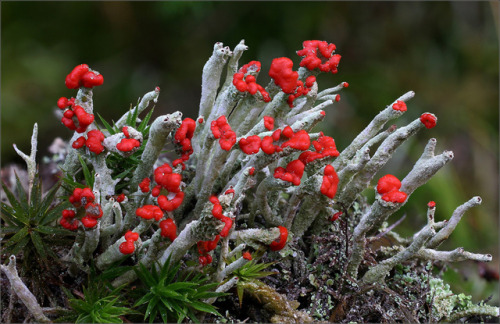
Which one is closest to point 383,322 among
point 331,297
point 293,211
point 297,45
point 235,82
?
point 331,297

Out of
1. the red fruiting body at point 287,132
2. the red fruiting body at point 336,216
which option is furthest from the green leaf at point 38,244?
the red fruiting body at point 336,216

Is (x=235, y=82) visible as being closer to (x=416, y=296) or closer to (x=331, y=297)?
(x=331, y=297)

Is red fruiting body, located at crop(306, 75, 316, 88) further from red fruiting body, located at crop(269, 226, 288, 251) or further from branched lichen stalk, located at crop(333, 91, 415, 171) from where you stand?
red fruiting body, located at crop(269, 226, 288, 251)

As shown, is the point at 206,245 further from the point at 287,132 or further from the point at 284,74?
the point at 284,74

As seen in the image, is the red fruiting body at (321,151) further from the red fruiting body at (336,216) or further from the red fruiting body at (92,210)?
the red fruiting body at (92,210)

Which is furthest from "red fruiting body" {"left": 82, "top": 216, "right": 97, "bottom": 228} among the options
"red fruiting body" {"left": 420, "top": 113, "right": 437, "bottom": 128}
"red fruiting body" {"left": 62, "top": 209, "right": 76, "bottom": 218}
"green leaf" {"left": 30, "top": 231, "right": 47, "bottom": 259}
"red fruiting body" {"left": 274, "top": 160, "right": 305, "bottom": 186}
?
"red fruiting body" {"left": 420, "top": 113, "right": 437, "bottom": 128}

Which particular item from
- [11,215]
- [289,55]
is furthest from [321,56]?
[289,55]
